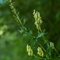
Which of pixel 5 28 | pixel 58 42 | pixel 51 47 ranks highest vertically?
pixel 5 28

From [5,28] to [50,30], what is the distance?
0.45m

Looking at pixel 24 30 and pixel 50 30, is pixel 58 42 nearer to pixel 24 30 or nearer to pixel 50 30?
pixel 50 30

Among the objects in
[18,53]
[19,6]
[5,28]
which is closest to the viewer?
[19,6]

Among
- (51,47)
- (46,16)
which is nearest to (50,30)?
(46,16)

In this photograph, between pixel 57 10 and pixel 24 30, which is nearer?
pixel 24 30

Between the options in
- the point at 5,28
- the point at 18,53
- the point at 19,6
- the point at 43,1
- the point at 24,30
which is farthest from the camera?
the point at 18,53

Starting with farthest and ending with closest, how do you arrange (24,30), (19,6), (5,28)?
(5,28), (19,6), (24,30)

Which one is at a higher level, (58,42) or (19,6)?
(19,6)

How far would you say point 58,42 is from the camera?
232 cm

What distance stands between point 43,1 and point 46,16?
146 millimetres

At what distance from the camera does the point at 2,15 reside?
2514 millimetres

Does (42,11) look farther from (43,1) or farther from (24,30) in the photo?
(24,30)

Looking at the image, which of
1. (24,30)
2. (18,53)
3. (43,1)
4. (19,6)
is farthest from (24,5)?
(24,30)

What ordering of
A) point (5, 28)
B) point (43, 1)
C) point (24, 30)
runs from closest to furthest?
point (24, 30) → point (43, 1) → point (5, 28)
